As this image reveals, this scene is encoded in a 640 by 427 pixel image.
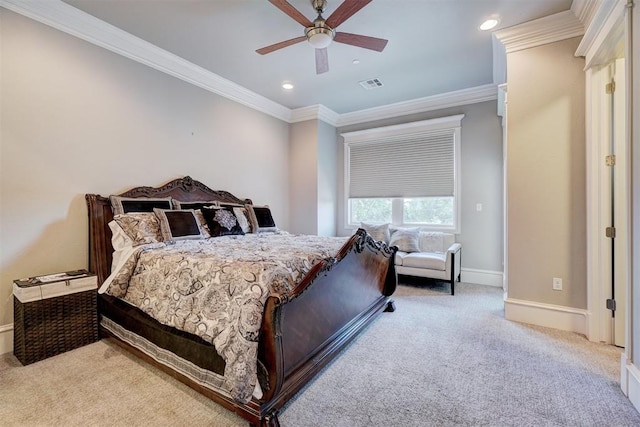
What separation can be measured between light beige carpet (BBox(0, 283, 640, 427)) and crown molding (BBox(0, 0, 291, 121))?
2.91 metres

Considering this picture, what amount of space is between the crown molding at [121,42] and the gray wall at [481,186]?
3473mm

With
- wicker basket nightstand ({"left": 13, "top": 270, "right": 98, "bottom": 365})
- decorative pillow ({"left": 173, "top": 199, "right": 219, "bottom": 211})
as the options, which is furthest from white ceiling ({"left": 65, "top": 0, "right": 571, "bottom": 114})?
wicker basket nightstand ({"left": 13, "top": 270, "right": 98, "bottom": 365})

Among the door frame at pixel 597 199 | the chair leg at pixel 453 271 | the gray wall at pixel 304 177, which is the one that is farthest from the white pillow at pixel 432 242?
the door frame at pixel 597 199

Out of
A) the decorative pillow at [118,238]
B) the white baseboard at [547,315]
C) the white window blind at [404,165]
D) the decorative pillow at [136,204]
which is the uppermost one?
the white window blind at [404,165]

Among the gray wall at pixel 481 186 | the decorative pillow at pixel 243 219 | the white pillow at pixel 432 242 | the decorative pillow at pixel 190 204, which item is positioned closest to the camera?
the decorative pillow at pixel 190 204

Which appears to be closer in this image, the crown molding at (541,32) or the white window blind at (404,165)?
the crown molding at (541,32)

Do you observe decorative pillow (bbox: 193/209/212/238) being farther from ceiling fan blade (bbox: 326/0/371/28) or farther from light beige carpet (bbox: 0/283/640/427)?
ceiling fan blade (bbox: 326/0/371/28)

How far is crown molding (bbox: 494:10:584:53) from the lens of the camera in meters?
2.71

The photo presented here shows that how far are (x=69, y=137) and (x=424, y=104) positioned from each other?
4.76 metres

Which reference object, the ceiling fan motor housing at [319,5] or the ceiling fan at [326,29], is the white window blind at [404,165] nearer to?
the ceiling fan at [326,29]

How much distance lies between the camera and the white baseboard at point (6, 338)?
2397 mm

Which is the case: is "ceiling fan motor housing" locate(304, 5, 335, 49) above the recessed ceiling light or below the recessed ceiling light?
below

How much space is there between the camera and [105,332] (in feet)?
8.63

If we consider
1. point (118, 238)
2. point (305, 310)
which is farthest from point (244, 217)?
point (305, 310)
